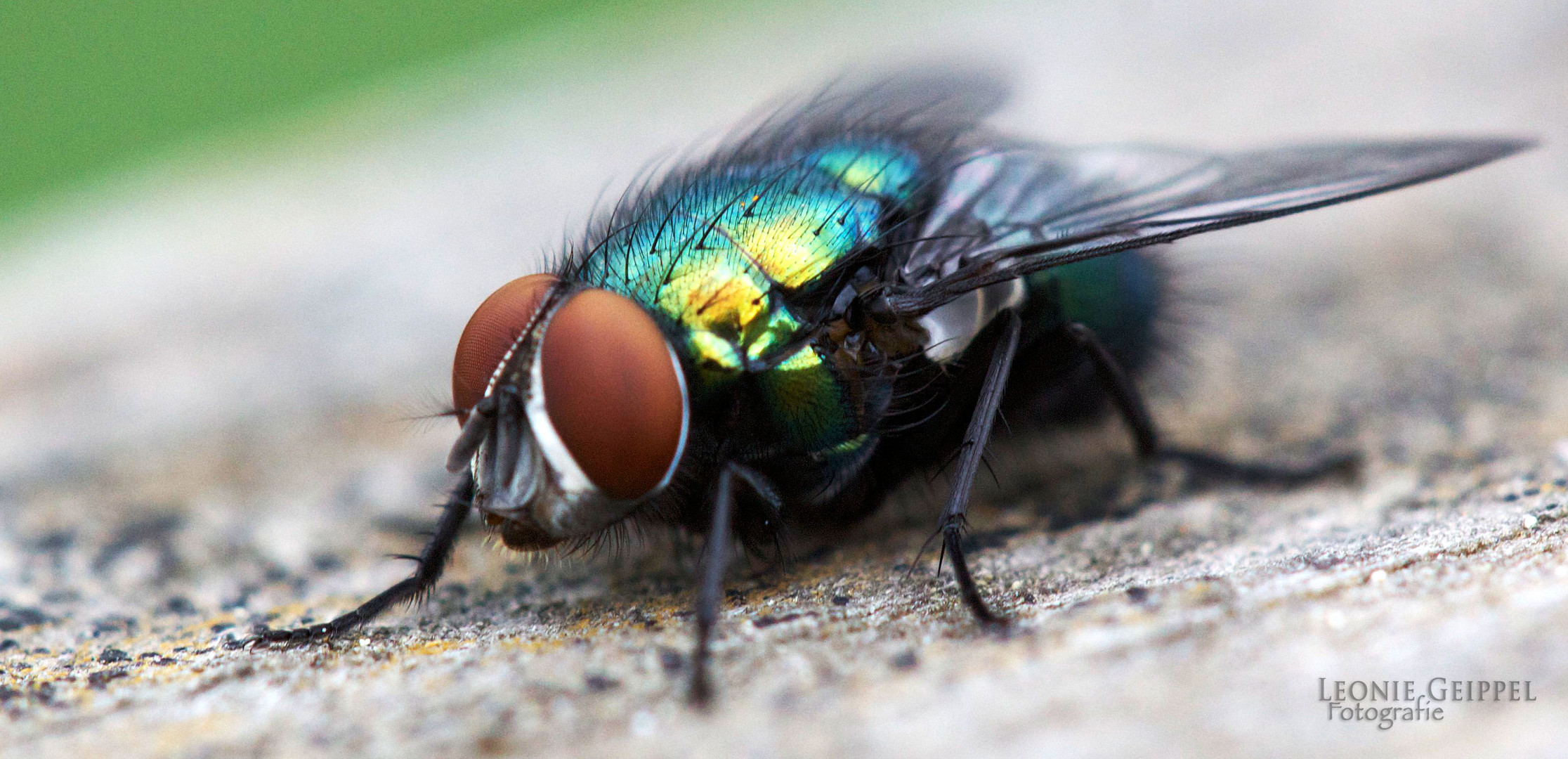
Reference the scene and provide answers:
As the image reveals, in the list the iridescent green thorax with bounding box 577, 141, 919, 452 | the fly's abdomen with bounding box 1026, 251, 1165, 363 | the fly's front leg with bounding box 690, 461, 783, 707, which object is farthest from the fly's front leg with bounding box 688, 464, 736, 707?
the fly's abdomen with bounding box 1026, 251, 1165, 363

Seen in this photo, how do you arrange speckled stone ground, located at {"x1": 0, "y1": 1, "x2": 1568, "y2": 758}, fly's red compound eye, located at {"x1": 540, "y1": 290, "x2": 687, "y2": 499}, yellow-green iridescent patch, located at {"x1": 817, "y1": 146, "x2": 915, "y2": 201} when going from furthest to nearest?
yellow-green iridescent patch, located at {"x1": 817, "y1": 146, "x2": 915, "y2": 201} → fly's red compound eye, located at {"x1": 540, "y1": 290, "x2": 687, "y2": 499} → speckled stone ground, located at {"x1": 0, "y1": 1, "x2": 1568, "y2": 758}

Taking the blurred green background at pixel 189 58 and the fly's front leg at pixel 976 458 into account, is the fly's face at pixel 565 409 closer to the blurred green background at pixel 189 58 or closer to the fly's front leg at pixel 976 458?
the fly's front leg at pixel 976 458

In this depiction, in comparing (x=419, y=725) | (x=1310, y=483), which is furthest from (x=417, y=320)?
(x=1310, y=483)

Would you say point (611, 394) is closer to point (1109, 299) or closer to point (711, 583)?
point (711, 583)

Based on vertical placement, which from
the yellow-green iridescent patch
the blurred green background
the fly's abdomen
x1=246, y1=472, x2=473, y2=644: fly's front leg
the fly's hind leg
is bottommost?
the fly's hind leg

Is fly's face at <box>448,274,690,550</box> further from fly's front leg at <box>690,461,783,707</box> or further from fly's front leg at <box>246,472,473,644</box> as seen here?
fly's front leg at <box>246,472,473,644</box>

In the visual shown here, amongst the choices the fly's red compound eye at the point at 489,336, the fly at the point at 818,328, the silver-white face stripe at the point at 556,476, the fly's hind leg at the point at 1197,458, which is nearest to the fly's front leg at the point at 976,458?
the fly at the point at 818,328

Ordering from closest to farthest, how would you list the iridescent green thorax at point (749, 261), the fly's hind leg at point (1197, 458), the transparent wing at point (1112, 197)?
the iridescent green thorax at point (749, 261) → the transparent wing at point (1112, 197) → the fly's hind leg at point (1197, 458)

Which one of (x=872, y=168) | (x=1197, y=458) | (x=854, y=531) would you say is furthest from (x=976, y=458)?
(x=1197, y=458)
